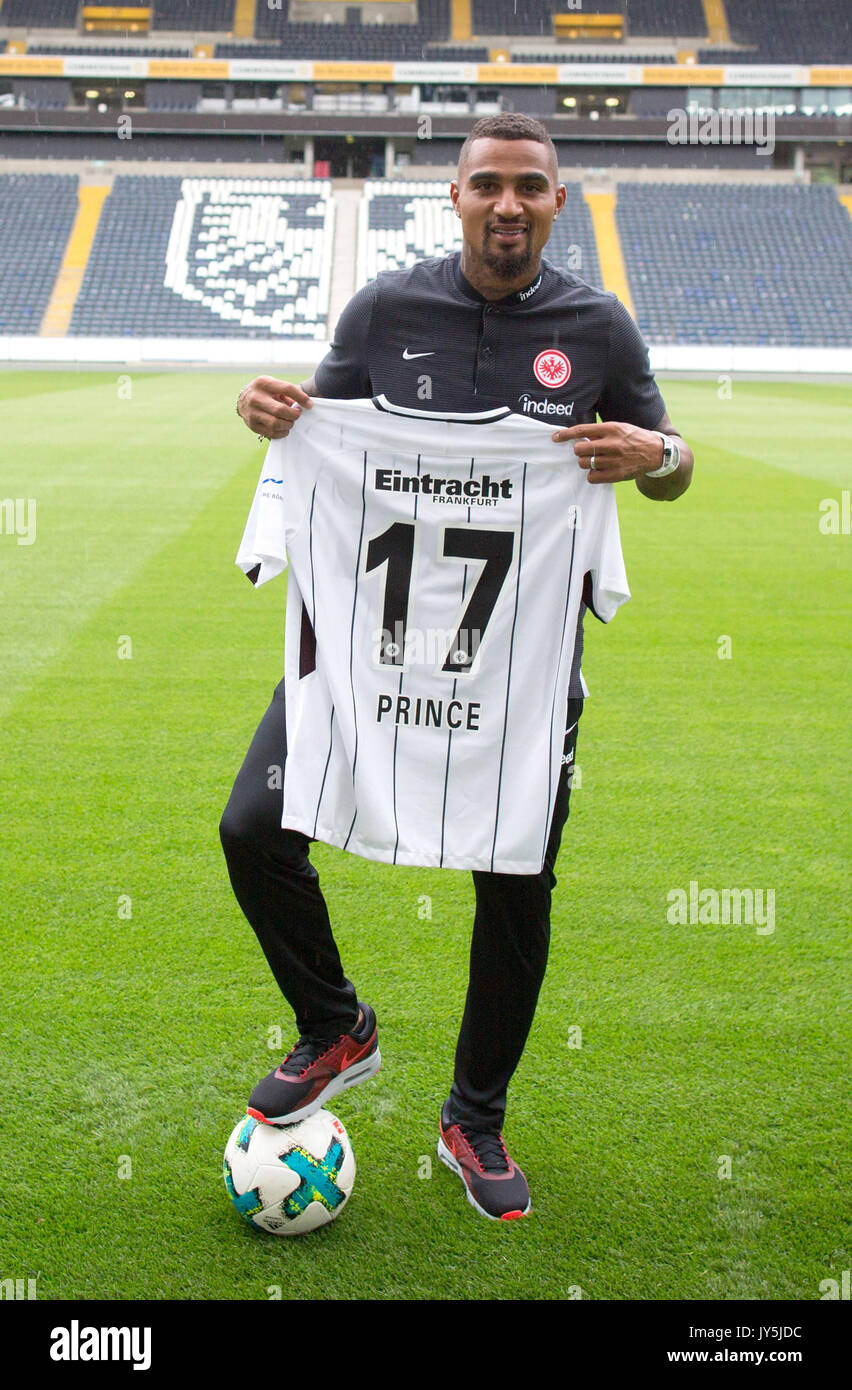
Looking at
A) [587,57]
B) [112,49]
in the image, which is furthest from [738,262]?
[112,49]

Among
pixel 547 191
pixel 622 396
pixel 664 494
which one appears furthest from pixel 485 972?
pixel 547 191

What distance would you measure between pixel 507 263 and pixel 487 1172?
1663 millimetres

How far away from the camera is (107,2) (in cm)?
4000

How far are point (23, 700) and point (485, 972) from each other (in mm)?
3374

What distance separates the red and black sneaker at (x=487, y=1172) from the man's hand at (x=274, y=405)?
4.59 feet

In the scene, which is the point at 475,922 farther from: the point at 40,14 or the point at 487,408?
the point at 40,14

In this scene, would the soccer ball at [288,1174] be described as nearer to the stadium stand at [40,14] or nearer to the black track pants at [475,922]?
the black track pants at [475,922]

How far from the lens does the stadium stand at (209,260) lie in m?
32.6

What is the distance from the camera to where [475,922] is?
2283 millimetres

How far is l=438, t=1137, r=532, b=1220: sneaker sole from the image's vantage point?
2.21 metres

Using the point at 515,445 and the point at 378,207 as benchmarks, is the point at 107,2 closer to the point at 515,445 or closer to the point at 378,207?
the point at 378,207

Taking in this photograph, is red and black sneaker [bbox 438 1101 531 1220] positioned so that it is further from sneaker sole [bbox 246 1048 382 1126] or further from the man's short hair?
the man's short hair

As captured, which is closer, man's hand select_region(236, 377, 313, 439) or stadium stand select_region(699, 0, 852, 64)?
man's hand select_region(236, 377, 313, 439)

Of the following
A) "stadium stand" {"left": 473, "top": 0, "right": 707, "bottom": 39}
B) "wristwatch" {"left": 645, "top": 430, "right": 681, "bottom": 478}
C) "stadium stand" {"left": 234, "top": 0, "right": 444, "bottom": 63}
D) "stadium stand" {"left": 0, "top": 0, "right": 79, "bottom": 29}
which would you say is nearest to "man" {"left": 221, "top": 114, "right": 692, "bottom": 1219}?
"wristwatch" {"left": 645, "top": 430, "right": 681, "bottom": 478}
